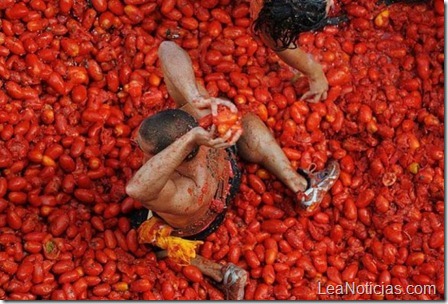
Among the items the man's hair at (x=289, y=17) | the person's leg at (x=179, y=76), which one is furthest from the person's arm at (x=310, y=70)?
the person's leg at (x=179, y=76)

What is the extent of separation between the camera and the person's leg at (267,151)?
364cm

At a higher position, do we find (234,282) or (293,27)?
(293,27)

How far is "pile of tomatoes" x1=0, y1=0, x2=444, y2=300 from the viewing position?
11.2 feet

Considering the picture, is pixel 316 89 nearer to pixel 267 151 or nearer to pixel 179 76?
pixel 267 151

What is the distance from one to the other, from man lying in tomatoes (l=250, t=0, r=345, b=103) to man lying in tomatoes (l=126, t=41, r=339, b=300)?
350 millimetres

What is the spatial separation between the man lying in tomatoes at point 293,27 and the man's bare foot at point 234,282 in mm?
990

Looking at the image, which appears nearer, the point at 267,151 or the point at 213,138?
the point at 213,138

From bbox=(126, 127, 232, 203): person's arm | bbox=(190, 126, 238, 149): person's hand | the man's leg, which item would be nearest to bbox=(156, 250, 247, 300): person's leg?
the man's leg

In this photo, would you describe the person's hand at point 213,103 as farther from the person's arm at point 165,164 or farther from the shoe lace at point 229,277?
the shoe lace at point 229,277

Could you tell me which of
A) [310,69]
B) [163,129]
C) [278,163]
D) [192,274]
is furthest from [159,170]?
[310,69]

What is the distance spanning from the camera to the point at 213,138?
2.57 m

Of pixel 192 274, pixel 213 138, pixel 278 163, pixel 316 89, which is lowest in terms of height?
pixel 192 274

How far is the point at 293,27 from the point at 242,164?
0.85 metres

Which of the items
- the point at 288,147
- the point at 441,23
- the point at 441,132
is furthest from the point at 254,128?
the point at 441,23
